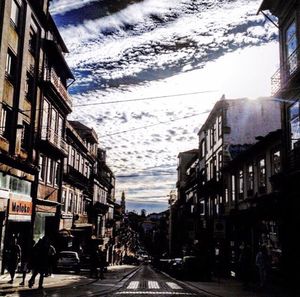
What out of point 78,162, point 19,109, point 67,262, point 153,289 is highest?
point 78,162

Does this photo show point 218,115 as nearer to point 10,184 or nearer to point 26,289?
point 10,184

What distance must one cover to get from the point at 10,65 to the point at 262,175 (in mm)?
15107

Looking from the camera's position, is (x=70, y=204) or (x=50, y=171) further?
(x=70, y=204)

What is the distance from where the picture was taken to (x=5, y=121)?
22.3 metres

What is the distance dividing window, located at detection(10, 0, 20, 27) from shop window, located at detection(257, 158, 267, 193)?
1546cm

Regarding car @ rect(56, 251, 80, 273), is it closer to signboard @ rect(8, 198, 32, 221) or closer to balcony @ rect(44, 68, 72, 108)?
signboard @ rect(8, 198, 32, 221)

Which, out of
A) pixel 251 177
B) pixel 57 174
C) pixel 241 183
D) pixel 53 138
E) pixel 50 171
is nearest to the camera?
pixel 251 177

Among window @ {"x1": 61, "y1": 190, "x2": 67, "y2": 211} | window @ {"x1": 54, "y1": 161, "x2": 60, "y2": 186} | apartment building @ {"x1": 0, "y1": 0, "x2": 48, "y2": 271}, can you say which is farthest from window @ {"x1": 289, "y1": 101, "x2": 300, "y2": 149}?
window @ {"x1": 61, "y1": 190, "x2": 67, "y2": 211}

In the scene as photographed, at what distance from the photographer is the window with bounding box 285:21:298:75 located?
20983 mm

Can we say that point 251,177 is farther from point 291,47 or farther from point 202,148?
point 202,148

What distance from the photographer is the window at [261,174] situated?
85.5 ft

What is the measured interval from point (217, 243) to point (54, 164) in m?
16.5

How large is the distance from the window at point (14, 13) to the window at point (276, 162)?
1513 cm

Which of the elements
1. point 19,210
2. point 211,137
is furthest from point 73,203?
point 19,210
